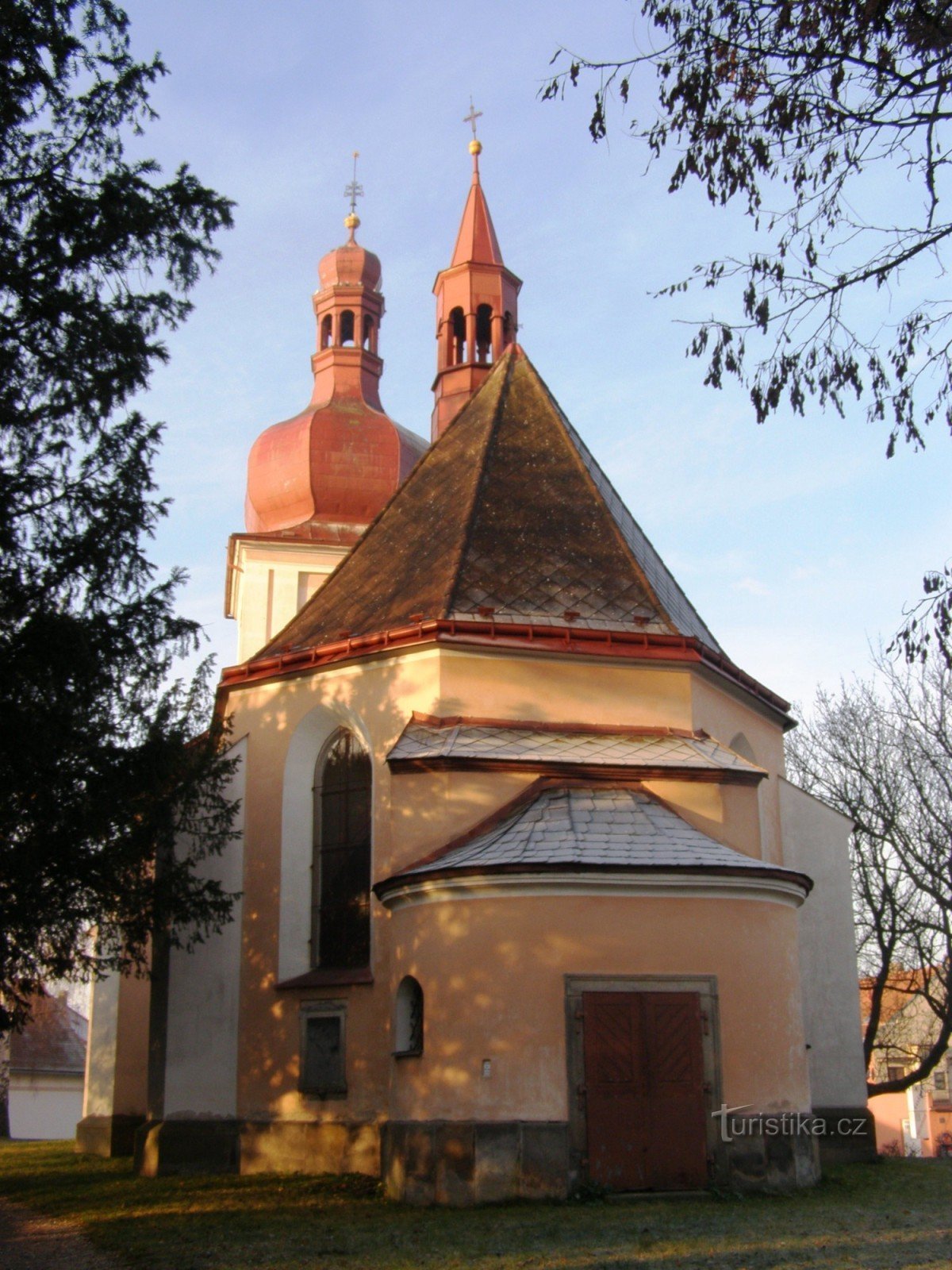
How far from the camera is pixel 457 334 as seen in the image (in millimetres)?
25469

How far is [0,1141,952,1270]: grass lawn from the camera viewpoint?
9.29 metres

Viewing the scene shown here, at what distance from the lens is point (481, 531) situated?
55.6 ft

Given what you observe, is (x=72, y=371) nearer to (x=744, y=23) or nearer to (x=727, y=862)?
(x=744, y=23)

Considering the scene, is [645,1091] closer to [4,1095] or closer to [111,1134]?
[111,1134]

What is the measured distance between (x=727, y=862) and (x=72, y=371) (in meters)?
7.26

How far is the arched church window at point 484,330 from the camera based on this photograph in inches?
992

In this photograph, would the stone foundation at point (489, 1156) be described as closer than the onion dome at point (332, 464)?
Yes

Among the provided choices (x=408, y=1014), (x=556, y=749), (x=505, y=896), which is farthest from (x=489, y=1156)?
(x=556, y=749)

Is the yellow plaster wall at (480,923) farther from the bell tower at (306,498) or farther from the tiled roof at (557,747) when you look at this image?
the bell tower at (306,498)

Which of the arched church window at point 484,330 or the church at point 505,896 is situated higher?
the arched church window at point 484,330

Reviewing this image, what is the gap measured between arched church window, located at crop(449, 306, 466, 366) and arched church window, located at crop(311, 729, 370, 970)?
424 inches

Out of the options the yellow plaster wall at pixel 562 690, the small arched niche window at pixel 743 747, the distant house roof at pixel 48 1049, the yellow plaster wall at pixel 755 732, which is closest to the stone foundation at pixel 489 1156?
the yellow plaster wall at pixel 755 732

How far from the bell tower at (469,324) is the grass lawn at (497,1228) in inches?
569

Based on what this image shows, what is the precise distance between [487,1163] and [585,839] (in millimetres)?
3032
